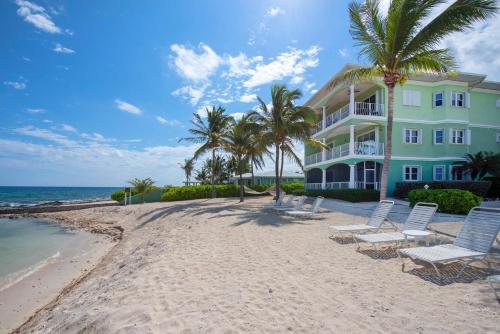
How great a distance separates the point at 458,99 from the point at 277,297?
22.7 m

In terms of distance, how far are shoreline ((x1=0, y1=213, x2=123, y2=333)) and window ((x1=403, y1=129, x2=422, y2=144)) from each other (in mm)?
18965

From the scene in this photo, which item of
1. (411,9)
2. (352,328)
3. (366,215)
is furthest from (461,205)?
(352,328)

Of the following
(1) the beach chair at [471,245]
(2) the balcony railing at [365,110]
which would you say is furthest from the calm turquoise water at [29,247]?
(2) the balcony railing at [365,110]

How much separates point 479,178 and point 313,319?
20047mm

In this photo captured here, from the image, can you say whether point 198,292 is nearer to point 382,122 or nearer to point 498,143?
point 382,122

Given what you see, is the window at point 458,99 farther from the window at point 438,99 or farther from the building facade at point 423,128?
the window at point 438,99

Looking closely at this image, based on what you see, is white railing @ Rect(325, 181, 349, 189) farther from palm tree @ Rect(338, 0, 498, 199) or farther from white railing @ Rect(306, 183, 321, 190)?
palm tree @ Rect(338, 0, 498, 199)

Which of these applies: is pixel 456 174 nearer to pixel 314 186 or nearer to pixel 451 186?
pixel 451 186

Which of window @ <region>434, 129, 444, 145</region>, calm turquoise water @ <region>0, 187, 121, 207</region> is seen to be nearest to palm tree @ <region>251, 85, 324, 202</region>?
window @ <region>434, 129, 444, 145</region>

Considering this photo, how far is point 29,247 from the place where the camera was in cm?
1251

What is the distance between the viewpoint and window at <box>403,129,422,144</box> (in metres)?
20.7

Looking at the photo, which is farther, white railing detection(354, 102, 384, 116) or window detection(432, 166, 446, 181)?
white railing detection(354, 102, 384, 116)

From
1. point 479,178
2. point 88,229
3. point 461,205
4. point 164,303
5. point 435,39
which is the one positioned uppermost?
point 435,39

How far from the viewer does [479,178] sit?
60.4ft
